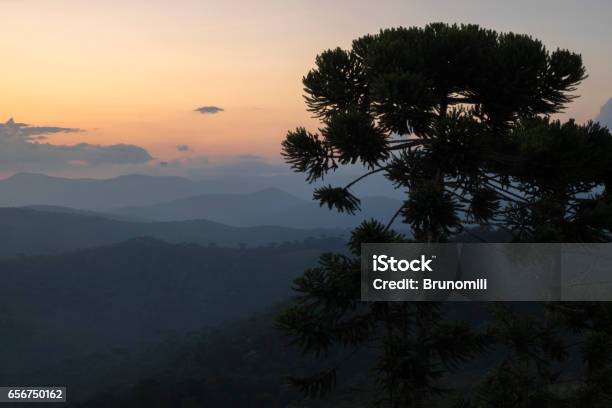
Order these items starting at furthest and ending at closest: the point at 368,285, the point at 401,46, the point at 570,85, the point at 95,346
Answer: the point at 95,346 → the point at 570,85 → the point at 401,46 → the point at 368,285

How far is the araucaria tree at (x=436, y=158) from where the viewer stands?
31.0 feet

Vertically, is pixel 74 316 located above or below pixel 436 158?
below

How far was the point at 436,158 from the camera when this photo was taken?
986cm

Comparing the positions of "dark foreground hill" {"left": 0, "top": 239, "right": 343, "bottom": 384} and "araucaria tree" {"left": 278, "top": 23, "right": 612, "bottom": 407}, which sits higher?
"araucaria tree" {"left": 278, "top": 23, "right": 612, "bottom": 407}

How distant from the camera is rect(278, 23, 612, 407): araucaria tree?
9.44 meters

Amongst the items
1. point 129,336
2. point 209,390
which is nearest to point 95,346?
point 129,336

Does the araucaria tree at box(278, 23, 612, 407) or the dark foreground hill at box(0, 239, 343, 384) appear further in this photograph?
the dark foreground hill at box(0, 239, 343, 384)

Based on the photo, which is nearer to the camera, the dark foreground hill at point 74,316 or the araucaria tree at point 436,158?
the araucaria tree at point 436,158

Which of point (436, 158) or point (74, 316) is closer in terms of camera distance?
point (436, 158)

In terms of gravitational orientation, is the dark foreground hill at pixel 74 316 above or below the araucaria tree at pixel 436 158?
below

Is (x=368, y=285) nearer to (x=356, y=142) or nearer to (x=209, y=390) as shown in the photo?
(x=356, y=142)

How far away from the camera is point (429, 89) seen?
10.4 metres

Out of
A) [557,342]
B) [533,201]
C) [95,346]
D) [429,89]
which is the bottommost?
[95,346]

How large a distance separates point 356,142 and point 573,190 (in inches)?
198
